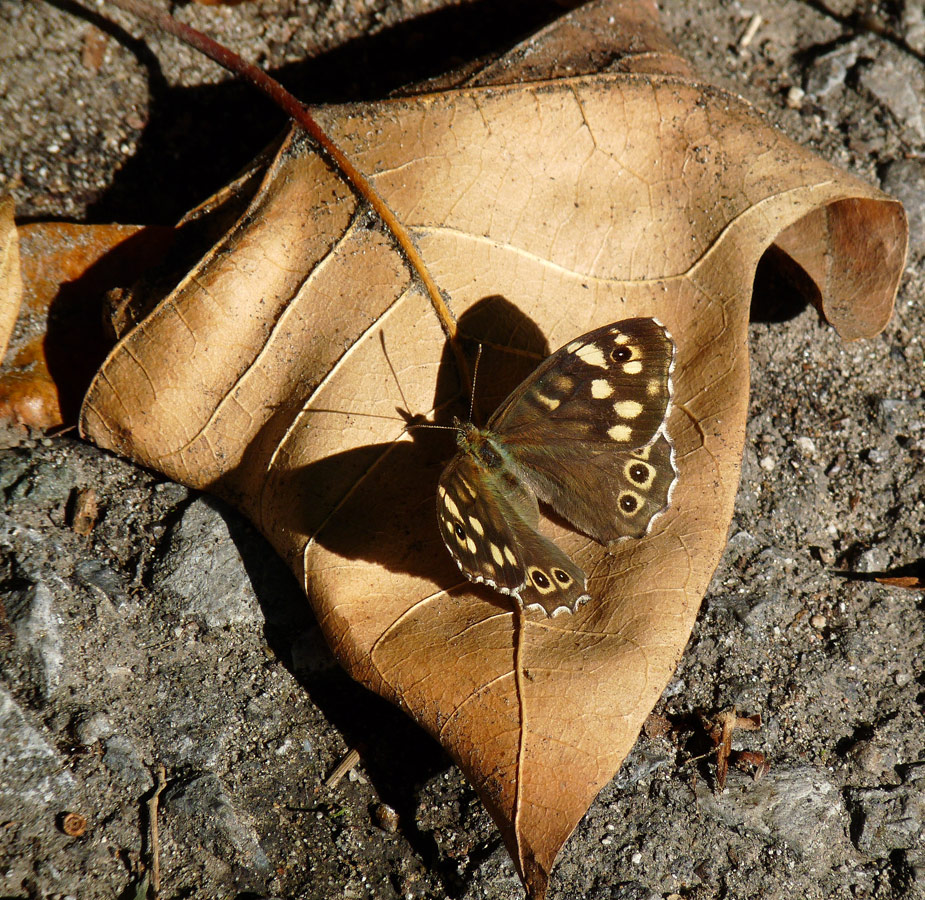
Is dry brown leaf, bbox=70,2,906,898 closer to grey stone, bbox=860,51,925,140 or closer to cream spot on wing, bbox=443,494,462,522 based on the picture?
cream spot on wing, bbox=443,494,462,522

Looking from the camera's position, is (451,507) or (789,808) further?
(789,808)

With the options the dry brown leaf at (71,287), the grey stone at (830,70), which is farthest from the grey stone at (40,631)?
the grey stone at (830,70)

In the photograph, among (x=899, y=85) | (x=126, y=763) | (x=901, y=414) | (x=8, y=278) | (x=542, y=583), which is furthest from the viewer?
(x=899, y=85)

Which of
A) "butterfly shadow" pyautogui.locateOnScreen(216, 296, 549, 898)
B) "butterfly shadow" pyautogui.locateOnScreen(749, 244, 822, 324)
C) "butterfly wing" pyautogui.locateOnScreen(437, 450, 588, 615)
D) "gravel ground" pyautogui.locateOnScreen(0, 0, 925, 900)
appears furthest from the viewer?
"butterfly shadow" pyautogui.locateOnScreen(749, 244, 822, 324)

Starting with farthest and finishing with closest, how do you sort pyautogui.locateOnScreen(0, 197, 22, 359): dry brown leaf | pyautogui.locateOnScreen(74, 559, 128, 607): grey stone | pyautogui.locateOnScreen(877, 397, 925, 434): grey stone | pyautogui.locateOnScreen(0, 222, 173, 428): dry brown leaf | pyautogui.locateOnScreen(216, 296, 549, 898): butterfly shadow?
pyautogui.locateOnScreen(877, 397, 925, 434): grey stone → pyautogui.locateOnScreen(0, 222, 173, 428): dry brown leaf → pyautogui.locateOnScreen(0, 197, 22, 359): dry brown leaf → pyautogui.locateOnScreen(74, 559, 128, 607): grey stone → pyautogui.locateOnScreen(216, 296, 549, 898): butterfly shadow

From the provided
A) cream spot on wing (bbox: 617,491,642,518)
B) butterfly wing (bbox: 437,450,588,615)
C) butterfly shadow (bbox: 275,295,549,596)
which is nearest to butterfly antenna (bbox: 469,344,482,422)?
butterfly shadow (bbox: 275,295,549,596)

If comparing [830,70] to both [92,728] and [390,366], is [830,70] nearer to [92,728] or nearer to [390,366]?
[390,366]

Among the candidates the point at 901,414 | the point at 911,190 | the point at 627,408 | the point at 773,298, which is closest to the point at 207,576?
the point at 627,408
